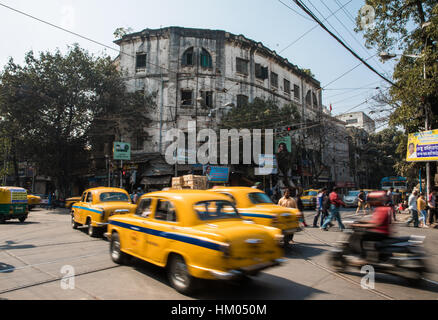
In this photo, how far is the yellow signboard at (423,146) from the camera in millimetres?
14705

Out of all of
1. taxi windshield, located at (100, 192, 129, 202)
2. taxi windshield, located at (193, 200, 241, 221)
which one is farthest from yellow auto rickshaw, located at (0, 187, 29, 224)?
taxi windshield, located at (193, 200, 241, 221)

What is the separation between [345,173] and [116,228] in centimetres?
5077

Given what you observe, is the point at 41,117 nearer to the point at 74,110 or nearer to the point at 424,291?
the point at 74,110

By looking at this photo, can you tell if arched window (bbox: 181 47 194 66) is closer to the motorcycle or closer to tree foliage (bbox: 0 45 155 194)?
tree foliage (bbox: 0 45 155 194)

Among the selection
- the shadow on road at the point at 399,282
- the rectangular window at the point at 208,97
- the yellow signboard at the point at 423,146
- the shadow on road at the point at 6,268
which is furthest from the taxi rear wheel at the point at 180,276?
the rectangular window at the point at 208,97

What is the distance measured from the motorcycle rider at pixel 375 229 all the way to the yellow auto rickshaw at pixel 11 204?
52.5ft

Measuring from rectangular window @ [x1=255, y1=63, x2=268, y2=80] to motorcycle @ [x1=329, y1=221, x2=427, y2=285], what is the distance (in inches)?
1089

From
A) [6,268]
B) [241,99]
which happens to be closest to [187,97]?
[241,99]

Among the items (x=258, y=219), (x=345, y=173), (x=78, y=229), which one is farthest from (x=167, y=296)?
(x=345, y=173)

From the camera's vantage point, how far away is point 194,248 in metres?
4.23

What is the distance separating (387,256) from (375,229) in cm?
49

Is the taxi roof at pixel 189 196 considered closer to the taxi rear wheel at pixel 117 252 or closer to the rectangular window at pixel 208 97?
the taxi rear wheel at pixel 117 252

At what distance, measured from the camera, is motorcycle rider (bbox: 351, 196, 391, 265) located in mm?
5078

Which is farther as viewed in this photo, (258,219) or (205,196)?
(258,219)
